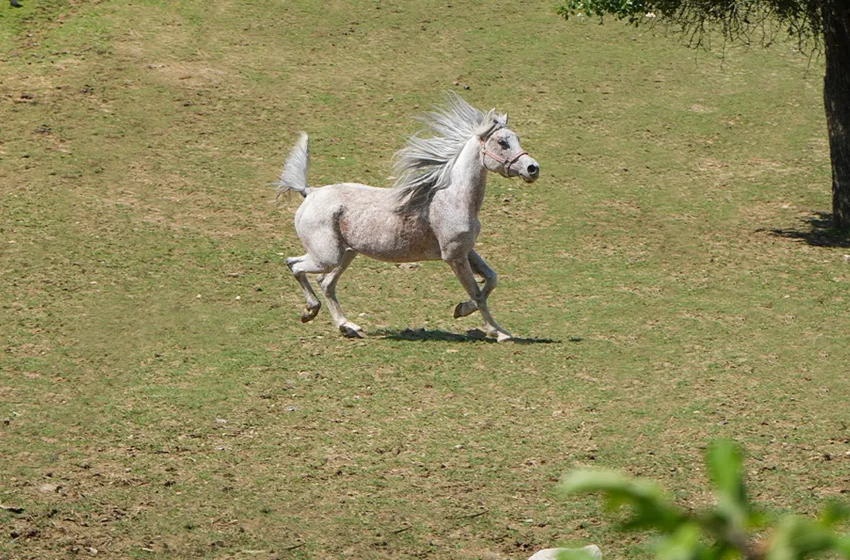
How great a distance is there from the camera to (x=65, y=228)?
41.3 feet

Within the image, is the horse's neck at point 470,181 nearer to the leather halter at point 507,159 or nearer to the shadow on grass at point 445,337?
the leather halter at point 507,159

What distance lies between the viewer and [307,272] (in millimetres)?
9773

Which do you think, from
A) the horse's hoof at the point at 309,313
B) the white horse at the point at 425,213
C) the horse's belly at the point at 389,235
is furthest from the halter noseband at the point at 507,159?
the horse's hoof at the point at 309,313

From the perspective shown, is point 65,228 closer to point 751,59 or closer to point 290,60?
point 290,60

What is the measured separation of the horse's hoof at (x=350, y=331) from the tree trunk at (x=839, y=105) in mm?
6637

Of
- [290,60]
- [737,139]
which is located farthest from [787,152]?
[290,60]

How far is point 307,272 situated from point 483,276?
143cm

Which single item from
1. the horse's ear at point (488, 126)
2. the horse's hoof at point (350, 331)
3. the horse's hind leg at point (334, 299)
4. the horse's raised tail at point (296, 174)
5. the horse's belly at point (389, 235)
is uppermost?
the horse's ear at point (488, 126)

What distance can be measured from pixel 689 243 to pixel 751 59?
23.8ft

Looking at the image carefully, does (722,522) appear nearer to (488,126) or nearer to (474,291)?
(488,126)

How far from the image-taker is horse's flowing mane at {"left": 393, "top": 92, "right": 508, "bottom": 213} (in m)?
9.52

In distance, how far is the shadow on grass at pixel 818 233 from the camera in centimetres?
1341

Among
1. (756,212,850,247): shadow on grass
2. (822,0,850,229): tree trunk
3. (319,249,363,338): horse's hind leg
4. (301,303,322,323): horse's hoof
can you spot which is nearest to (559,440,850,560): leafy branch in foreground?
(319,249,363,338): horse's hind leg

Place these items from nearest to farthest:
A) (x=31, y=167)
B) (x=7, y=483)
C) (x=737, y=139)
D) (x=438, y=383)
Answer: (x=7, y=483) < (x=438, y=383) < (x=31, y=167) < (x=737, y=139)
